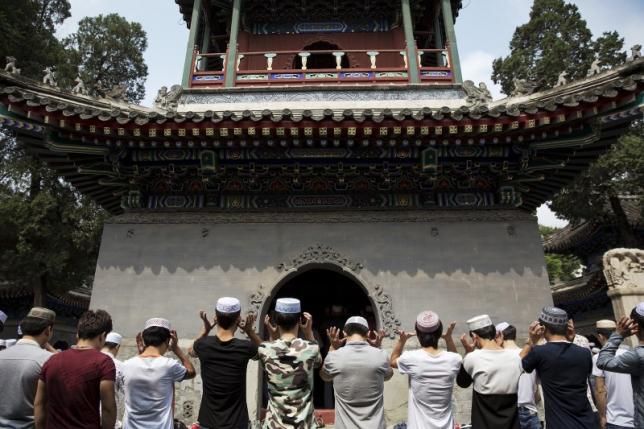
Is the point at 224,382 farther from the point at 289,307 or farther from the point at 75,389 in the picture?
the point at 75,389

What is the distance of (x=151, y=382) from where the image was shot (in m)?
4.18

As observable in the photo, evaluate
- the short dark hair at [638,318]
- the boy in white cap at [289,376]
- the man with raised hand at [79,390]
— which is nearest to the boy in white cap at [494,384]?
the short dark hair at [638,318]

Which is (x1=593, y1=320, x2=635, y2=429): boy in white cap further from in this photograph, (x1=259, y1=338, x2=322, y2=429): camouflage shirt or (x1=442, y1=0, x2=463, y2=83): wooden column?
(x1=442, y1=0, x2=463, y2=83): wooden column

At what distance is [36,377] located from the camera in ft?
13.4

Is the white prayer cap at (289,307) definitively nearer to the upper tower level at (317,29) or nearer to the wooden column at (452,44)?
the wooden column at (452,44)

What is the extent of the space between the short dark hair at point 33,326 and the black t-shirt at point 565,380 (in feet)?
Answer: 14.7

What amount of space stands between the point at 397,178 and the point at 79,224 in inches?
527

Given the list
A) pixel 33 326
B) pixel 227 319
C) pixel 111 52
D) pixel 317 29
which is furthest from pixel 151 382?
pixel 111 52

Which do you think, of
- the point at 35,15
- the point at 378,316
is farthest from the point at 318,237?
the point at 35,15

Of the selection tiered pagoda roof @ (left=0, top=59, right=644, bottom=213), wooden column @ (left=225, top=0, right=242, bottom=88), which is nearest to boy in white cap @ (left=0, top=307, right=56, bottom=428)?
tiered pagoda roof @ (left=0, top=59, right=644, bottom=213)

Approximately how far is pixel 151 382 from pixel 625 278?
780cm

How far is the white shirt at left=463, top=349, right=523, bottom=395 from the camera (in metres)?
4.33

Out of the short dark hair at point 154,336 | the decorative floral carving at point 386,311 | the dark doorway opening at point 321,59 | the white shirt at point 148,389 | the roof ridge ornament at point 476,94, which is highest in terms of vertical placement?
the dark doorway opening at point 321,59

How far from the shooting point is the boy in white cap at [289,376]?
402cm
